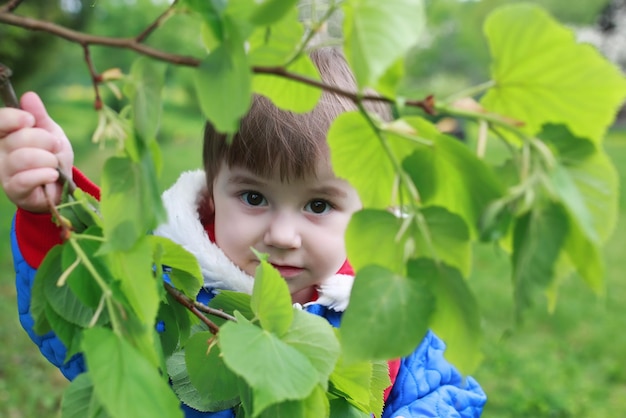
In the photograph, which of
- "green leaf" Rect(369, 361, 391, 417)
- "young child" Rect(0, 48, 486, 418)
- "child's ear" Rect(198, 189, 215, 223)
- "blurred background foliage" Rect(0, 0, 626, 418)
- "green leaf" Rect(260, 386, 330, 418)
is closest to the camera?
"green leaf" Rect(260, 386, 330, 418)

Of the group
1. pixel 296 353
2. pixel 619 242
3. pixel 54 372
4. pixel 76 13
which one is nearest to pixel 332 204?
pixel 296 353

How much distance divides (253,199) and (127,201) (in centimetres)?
65

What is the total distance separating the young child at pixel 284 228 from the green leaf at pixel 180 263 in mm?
228

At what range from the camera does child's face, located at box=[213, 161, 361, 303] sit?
1.16 m

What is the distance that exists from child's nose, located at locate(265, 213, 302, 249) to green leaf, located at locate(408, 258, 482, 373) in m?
0.60

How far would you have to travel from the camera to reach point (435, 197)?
1.82 feet

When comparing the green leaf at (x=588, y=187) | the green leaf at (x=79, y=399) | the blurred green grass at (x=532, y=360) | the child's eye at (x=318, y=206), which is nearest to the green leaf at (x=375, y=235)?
the green leaf at (x=588, y=187)

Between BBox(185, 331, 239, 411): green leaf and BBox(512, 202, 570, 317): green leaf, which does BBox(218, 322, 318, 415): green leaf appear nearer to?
BBox(185, 331, 239, 411): green leaf

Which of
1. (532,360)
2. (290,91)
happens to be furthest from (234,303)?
(532,360)

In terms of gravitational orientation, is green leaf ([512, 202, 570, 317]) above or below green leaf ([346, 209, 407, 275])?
above

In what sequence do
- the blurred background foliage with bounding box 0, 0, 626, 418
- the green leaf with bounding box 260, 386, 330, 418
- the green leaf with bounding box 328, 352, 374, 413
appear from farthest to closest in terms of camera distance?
the blurred background foliage with bounding box 0, 0, 626, 418, the green leaf with bounding box 328, 352, 374, 413, the green leaf with bounding box 260, 386, 330, 418

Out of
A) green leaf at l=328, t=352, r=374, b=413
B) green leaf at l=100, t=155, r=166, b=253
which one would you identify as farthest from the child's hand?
green leaf at l=328, t=352, r=374, b=413

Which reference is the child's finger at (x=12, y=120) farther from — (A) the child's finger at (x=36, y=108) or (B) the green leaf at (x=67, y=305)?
(B) the green leaf at (x=67, y=305)

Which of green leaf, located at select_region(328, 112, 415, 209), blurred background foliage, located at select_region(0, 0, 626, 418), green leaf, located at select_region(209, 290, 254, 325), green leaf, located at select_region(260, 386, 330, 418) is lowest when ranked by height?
blurred background foliage, located at select_region(0, 0, 626, 418)
